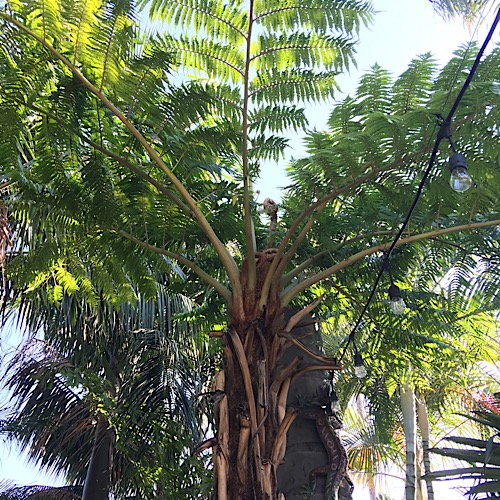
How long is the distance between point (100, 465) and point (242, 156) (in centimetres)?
441

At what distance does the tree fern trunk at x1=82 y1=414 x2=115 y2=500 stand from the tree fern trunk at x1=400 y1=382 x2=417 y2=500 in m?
3.07

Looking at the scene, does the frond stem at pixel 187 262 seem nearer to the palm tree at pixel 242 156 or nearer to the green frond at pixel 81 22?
the palm tree at pixel 242 156

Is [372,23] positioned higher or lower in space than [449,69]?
higher

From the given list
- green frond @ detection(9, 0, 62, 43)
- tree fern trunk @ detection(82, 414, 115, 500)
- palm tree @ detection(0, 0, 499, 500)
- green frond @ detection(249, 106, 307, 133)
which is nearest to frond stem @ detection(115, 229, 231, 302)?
palm tree @ detection(0, 0, 499, 500)

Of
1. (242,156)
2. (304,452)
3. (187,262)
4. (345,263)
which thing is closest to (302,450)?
(304,452)

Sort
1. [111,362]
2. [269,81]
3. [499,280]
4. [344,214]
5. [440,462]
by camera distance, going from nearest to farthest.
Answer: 1. [269,81]
2. [344,214]
3. [499,280]
4. [111,362]
5. [440,462]

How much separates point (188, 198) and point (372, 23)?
1116 millimetres

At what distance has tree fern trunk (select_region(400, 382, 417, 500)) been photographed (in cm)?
603

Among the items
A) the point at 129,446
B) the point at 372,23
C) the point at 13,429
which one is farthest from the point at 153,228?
the point at 13,429

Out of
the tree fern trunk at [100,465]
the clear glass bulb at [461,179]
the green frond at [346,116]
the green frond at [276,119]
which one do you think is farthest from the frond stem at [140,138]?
the tree fern trunk at [100,465]

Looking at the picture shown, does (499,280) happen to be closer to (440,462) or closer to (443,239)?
(443,239)

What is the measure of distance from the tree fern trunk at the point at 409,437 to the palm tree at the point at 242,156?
3.76 meters

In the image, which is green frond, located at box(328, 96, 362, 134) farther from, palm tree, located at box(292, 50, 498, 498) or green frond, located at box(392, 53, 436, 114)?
green frond, located at box(392, 53, 436, 114)

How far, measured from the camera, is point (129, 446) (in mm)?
5008
